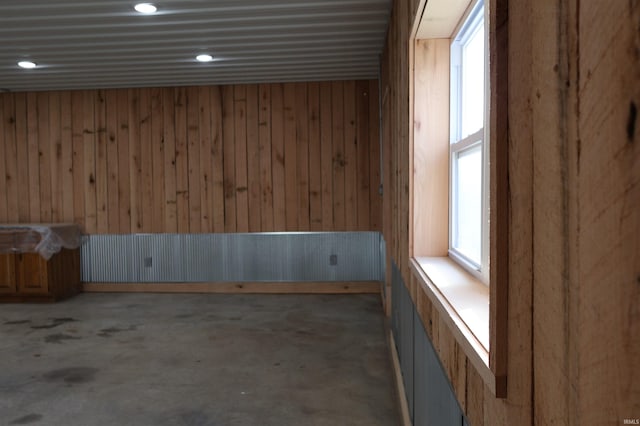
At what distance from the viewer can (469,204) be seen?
6.06 feet

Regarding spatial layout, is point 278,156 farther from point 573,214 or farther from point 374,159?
point 573,214

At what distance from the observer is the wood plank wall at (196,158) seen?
5.84m

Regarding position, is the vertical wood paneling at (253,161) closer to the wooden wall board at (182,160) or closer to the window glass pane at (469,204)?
the wooden wall board at (182,160)

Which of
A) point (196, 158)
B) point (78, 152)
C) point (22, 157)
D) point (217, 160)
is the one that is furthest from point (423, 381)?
point (22, 157)

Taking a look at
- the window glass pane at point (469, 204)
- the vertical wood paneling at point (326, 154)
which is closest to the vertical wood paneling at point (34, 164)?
the vertical wood paneling at point (326, 154)

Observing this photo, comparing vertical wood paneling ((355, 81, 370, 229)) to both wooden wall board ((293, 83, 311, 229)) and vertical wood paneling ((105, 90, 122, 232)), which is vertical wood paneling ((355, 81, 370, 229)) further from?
vertical wood paneling ((105, 90, 122, 232))

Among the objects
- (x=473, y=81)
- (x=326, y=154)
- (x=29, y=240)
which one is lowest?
(x=29, y=240)

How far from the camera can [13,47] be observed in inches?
169

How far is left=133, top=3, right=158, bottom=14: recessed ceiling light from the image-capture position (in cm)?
334

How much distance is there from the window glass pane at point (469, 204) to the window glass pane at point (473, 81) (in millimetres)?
118

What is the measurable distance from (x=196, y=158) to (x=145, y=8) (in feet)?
8.92

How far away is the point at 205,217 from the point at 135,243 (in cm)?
98

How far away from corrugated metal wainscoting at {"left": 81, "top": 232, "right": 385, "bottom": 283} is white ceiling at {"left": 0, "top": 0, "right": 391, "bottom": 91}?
6.36 ft

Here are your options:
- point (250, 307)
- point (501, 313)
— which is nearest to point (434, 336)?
point (501, 313)
